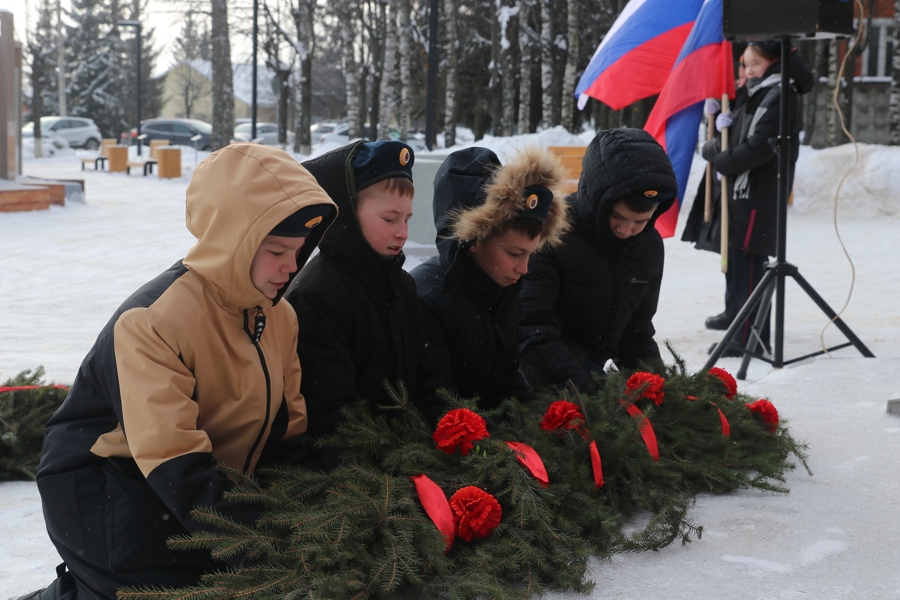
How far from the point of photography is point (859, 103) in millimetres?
26812

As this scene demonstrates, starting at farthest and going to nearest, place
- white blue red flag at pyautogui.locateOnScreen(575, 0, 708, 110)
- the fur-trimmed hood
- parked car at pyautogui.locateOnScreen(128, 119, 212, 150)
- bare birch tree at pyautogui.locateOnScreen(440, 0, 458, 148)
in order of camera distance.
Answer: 1. parked car at pyautogui.locateOnScreen(128, 119, 212, 150)
2. bare birch tree at pyautogui.locateOnScreen(440, 0, 458, 148)
3. white blue red flag at pyautogui.locateOnScreen(575, 0, 708, 110)
4. the fur-trimmed hood

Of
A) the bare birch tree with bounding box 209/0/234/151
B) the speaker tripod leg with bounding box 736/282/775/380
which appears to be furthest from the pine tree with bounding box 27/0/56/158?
the speaker tripod leg with bounding box 736/282/775/380

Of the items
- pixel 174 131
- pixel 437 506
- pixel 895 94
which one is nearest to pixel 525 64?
pixel 895 94

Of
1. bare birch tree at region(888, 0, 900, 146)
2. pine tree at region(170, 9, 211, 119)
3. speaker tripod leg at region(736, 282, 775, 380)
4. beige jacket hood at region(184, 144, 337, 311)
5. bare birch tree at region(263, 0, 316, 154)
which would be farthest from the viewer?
pine tree at region(170, 9, 211, 119)

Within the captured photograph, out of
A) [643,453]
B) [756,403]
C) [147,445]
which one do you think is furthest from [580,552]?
[756,403]

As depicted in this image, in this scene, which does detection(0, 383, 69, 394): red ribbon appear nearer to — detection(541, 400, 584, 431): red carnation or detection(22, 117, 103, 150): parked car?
detection(541, 400, 584, 431): red carnation

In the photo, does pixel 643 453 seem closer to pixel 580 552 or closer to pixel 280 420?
pixel 580 552

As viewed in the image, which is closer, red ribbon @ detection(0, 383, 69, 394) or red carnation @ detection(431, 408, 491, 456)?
red carnation @ detection(431, 408, 491, 456)

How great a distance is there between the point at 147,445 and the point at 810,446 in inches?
105

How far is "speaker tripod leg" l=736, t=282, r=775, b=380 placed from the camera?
560 cm

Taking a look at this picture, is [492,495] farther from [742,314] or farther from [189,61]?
[189,61]

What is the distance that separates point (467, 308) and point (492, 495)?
829 mm

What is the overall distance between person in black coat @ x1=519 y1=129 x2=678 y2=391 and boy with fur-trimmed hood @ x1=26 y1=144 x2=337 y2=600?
1.42 metres

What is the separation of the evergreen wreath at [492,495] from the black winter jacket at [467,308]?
7.1 inches
